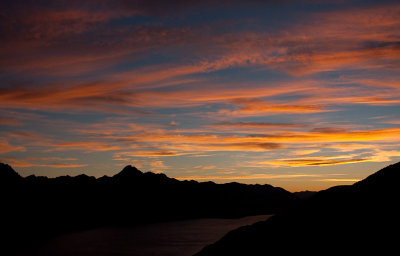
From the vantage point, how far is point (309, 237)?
3017 cm

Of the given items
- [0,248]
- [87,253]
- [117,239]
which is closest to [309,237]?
[87,253]

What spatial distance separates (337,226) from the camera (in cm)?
2931

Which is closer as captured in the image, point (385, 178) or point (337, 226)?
point (337, 226)

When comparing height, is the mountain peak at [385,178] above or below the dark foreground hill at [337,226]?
above

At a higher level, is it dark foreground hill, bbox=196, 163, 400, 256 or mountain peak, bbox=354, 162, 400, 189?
mountain peak, bbox=354, 162, 400, 189

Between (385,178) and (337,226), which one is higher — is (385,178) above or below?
above

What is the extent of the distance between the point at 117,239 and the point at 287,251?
151m

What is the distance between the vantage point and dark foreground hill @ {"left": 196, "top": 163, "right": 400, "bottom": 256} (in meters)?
25.6

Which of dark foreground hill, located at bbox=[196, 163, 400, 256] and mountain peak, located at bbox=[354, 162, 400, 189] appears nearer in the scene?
dark foreground hill, located at bbox=[196, 163, 400, 256]

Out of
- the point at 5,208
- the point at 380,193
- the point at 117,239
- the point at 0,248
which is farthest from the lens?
the point at 5,208

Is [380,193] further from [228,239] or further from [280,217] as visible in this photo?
[228,239]

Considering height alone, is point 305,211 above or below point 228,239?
above

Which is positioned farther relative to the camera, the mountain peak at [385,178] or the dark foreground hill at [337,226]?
the mountain peak at [385,178]

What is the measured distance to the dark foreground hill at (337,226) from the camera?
25641 millimetres
